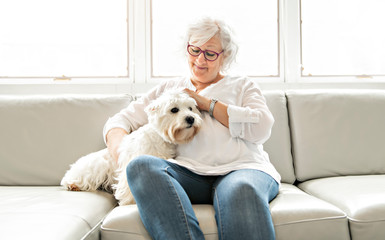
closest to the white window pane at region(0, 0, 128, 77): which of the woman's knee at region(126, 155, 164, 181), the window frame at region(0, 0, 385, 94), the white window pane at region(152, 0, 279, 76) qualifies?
the window frame at region(0, 0, 385, 94)

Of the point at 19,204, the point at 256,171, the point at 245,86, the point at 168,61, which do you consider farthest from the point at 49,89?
the point at 256,171

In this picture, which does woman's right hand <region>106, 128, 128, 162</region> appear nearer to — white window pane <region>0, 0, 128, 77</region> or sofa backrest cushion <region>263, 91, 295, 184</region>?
sofa backrest cushion <region>263, 91, 295, 184</region>

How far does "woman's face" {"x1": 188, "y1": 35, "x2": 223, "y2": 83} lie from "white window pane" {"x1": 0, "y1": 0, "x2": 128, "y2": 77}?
1.24 meters

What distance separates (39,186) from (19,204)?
498 millimetres

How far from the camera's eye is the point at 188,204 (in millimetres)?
1352

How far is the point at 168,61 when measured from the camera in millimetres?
2990

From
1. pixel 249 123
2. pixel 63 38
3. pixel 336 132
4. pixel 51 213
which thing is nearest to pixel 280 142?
pixel 336 132

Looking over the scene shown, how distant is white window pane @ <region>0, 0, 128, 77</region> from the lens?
9.67ft

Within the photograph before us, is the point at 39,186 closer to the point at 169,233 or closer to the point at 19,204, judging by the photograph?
the point at 19,204

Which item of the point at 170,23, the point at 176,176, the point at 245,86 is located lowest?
the point at 176,176

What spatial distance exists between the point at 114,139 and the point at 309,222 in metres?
1.02

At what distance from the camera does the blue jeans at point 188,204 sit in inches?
49.9

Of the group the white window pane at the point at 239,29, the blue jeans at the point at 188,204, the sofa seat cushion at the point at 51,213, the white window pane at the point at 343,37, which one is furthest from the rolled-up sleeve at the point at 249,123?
the white window pane at the point at 343,37

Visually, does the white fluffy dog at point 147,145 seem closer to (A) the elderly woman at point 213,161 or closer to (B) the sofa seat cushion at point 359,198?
(A) the elderly woman at point 213,161
